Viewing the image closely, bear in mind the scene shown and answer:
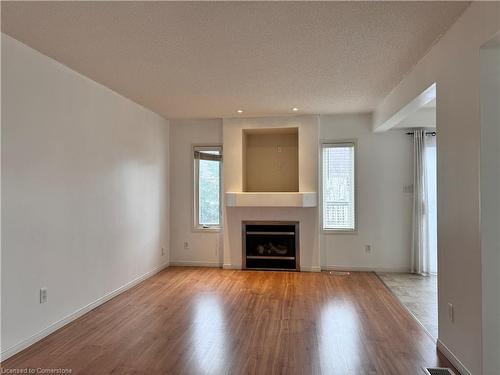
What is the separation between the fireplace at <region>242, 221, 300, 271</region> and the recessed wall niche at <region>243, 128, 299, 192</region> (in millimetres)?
684

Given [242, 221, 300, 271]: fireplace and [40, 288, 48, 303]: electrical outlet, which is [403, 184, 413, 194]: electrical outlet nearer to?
[242, 221, 300, 271]: fireplace

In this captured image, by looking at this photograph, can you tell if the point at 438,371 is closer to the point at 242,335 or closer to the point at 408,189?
the point at 242,335

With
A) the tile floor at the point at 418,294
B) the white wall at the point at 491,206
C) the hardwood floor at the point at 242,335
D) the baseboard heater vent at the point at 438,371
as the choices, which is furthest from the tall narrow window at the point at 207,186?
the white wall at the point at 491,206

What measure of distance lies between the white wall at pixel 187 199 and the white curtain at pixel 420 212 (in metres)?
3.24

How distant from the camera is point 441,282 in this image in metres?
2.76

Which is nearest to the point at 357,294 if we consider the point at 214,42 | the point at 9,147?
the point at 214,42

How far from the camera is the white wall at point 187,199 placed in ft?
19.7

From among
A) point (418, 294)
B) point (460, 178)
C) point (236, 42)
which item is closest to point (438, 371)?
point (460, 178)

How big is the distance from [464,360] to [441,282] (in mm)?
585

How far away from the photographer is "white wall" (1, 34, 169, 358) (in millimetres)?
2734

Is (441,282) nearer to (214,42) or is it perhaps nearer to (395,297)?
(395,297)

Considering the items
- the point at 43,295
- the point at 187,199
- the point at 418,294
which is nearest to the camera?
the point at 43,295

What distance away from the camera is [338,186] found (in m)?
5.76

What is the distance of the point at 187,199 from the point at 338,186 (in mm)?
2652
